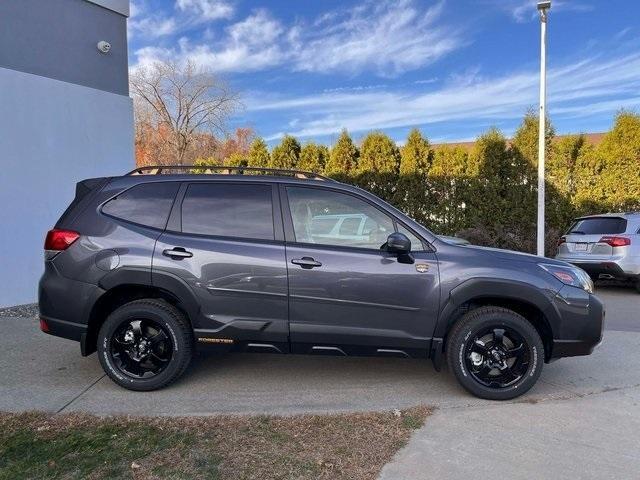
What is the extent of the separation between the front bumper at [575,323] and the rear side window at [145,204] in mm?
3360

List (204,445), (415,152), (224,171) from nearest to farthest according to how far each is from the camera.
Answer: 1. (204,445)
2. (224,171)
3. (415,152)

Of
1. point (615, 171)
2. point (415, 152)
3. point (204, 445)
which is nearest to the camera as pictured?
point (204, 445)

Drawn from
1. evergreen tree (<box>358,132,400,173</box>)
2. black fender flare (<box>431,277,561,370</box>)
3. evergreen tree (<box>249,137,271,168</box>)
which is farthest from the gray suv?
evergreen tree (<box>249,137,271,168</box>)

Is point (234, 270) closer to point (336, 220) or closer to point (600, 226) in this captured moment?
point (336, 220)

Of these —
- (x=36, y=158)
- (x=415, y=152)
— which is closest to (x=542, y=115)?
(x=415, y=152)

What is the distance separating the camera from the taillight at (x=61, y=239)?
4.41 meters

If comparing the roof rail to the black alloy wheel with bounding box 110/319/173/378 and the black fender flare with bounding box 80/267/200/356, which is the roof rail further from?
the black alloy wheel with bounding box 110/319/173/378

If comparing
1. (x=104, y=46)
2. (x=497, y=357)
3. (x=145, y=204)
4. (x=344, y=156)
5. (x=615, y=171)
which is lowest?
(x=497, y=357)

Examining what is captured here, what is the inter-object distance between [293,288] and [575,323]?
2.34 metres

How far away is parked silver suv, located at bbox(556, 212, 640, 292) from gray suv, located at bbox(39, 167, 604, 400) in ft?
17.9

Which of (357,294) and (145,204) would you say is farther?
(145,204)

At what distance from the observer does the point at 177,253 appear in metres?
4.31

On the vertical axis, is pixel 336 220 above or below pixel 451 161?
below

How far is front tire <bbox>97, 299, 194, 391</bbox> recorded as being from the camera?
4.36 metres
